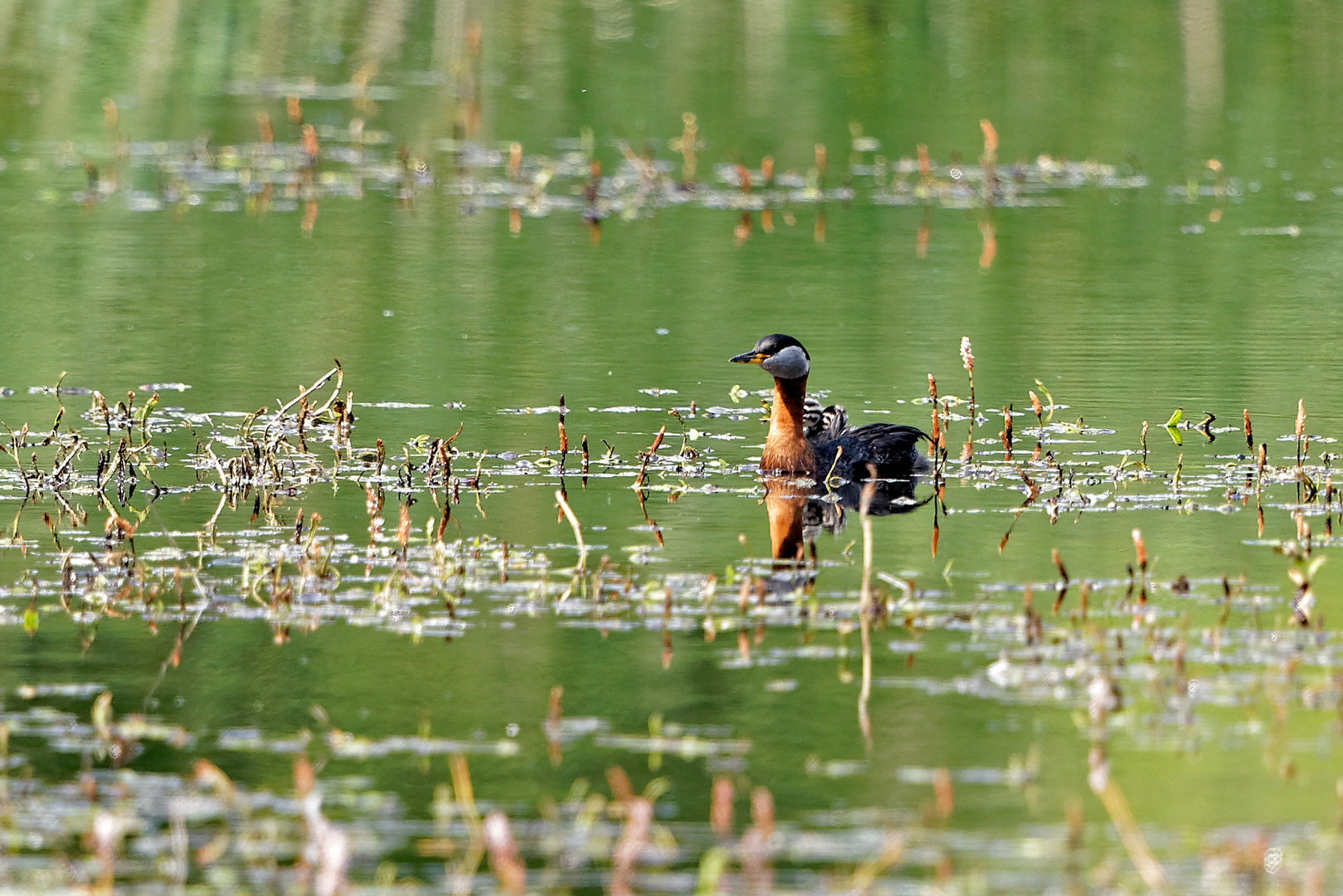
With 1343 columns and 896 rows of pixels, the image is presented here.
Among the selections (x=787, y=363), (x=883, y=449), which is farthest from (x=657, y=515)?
(x=787, y=363)

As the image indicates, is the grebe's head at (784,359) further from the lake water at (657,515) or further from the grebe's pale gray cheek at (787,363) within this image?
the lake water at (657,515)

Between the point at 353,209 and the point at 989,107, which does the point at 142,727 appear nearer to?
the point at 353,209

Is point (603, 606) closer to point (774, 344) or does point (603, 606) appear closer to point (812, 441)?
point (812, 441)

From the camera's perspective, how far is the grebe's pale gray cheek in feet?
36.6

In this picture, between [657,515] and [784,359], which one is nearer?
[657,515]

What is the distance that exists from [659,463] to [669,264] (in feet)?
21.6

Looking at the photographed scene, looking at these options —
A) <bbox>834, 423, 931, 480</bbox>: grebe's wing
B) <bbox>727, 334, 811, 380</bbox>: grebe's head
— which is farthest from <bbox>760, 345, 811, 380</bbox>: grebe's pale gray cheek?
<bbox>834, 423, 931, 480</bbox>: grebe's wing

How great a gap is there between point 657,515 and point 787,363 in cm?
169

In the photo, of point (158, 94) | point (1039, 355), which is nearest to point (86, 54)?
point (158, 94)

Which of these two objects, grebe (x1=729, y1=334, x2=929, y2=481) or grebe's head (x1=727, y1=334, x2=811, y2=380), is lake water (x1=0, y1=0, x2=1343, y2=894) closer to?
grebe (x1=729, y1=334, x2=929, y2=481)

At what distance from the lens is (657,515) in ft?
32.0

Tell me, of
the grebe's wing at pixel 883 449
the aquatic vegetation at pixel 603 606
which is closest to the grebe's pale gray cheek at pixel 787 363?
the grebe's wing at pixel 883 449

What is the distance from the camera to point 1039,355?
45.5ft

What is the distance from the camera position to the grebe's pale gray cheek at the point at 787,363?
11.1 m
